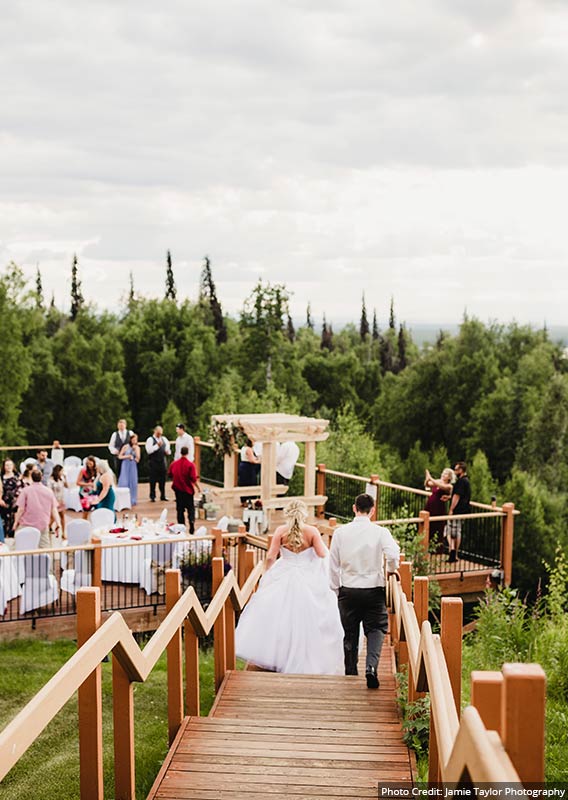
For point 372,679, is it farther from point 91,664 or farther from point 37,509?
point 37,509

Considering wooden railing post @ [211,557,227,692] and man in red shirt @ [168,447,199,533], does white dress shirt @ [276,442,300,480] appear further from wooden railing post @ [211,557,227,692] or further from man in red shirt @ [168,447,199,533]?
wooden railing post @ [211,557,227,692]

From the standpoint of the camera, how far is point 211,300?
73.9m

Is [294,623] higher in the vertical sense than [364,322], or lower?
lower

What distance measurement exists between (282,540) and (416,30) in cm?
2147

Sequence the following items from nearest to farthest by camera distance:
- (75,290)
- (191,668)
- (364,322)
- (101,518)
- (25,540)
A: (191,668)
(25,540)
(101,518)
(75,290)
(364,322)

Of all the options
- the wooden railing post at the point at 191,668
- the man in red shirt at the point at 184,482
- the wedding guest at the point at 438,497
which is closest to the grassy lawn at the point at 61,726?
the wooden railing post at the point at 191,668

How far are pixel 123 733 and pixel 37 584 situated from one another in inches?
338

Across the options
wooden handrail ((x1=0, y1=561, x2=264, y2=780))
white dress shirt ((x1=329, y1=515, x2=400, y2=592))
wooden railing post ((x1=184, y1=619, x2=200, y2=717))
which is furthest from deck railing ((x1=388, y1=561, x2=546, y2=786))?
white dress shirt ((x1=329, y1=515, x2=400, y2=592))

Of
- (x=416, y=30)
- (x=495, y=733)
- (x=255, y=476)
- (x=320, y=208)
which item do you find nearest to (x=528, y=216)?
(x=320, y=208)

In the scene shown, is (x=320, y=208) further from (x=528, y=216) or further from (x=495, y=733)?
(x=495, y=733)

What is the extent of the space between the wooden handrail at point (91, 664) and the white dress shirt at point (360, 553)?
163cm

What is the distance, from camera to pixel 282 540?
9.43 metres

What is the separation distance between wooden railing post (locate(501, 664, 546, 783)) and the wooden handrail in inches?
63.5

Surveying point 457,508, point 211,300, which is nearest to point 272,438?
point 457,508
